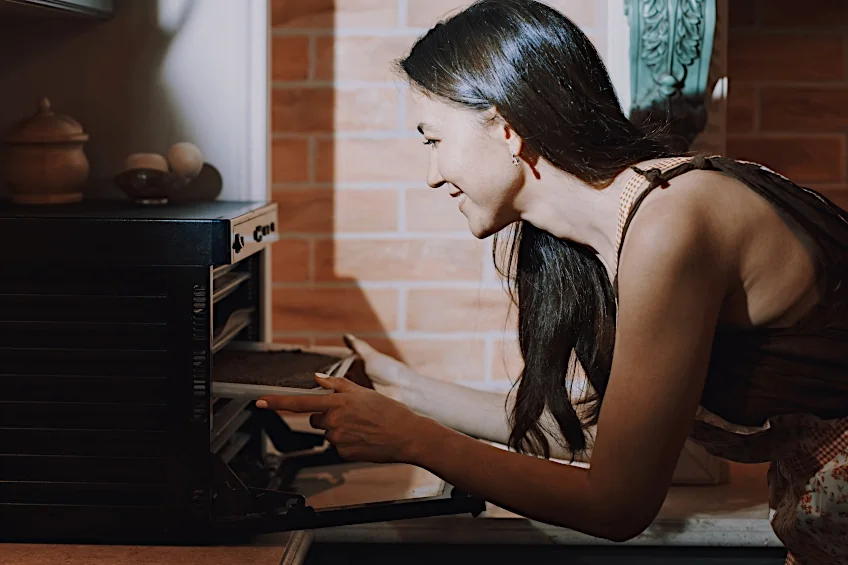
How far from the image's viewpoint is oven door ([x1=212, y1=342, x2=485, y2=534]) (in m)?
1.51

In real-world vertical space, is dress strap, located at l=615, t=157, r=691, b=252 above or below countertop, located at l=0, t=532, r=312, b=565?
above

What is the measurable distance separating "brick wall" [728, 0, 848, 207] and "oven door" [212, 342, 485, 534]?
3.32 ft

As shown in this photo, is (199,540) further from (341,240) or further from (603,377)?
(341,240)

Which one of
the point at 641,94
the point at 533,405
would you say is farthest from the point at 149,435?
the point at 641,94

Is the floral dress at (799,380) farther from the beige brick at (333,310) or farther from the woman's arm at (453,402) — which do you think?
the beige brick at (333,310)

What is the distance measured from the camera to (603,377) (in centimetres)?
138

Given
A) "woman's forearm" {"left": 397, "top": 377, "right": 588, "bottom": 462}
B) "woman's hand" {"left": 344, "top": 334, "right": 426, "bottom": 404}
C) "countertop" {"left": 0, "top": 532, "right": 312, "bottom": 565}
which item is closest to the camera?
"countertop" {"left": 0, "top": 532, "right": 312, "bottom": 565}

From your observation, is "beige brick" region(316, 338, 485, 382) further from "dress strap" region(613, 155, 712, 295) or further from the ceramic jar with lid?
"dress strap" region(613, 155, 712, 295)

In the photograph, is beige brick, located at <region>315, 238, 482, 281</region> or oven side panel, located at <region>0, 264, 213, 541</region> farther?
beige brick, located at <region>315, 238, 482, 281</region>

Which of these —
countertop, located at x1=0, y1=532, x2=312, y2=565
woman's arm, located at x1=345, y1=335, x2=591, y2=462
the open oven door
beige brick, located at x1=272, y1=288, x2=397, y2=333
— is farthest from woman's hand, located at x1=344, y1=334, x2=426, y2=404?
beige brick, located at x1=272, y1=288, x2=397, y2=333

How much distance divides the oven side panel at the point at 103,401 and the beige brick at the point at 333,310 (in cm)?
77

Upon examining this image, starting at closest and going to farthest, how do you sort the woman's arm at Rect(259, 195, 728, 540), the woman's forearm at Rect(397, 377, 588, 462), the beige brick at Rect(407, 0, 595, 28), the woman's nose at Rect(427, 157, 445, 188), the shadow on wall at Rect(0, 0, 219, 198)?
1. the woman's arm at Rect(259, 195, 728, 540)
2. the woman's nose at Rect(427, 157, 445, 188)
3. the woman's forearm at Rect(397, 377, 588, 462)
4. the shadow on wall at Rect(0, 0, 219, 198)
5. the beige brick at Rect(407, 0, 595, 28)

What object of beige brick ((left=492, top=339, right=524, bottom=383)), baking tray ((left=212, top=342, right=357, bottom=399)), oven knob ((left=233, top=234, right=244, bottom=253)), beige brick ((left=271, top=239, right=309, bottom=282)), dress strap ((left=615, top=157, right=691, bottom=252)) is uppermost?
dress strap ((left=615, top=157, right=691, bottom=252))

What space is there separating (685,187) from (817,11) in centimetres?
131
